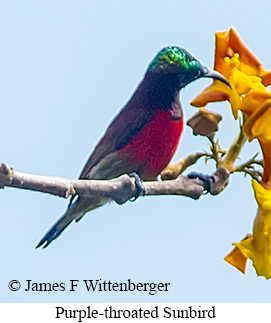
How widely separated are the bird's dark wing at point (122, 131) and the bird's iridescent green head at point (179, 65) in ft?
0.66

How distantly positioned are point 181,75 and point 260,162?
0.87 metres

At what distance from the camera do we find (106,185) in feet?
6.44

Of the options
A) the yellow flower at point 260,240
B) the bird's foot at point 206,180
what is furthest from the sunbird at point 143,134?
the yellow flower at point 260,240

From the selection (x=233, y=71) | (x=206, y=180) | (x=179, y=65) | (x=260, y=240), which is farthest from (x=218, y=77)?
(x=179, y=65)

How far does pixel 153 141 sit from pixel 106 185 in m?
1.31

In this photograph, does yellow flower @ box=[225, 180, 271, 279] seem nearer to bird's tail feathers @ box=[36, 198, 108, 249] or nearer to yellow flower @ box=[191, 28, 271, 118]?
yellow flower @ box=[191, 28, 271, 118]

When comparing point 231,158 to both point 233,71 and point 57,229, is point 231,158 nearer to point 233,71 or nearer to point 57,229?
Answer: point 233,71

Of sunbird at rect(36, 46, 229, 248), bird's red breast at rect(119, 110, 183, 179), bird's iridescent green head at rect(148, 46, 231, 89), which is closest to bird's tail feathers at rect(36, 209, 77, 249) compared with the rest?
sunbird at rect(36, 46, 229, 248)

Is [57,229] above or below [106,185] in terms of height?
below

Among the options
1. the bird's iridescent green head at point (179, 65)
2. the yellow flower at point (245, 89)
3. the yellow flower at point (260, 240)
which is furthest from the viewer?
the bird's iridescent green head at point (179, 65)

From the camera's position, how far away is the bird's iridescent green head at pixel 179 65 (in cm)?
294

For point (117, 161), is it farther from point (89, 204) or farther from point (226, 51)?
point (226, 51)

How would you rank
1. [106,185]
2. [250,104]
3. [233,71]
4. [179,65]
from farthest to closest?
[179,65] < [233,71] < [250,104] < [106,185]

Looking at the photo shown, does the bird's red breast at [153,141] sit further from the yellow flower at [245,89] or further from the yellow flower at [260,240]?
the yellow flower at [260,240]
